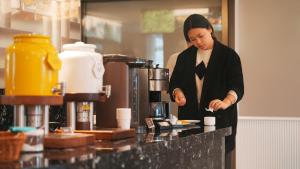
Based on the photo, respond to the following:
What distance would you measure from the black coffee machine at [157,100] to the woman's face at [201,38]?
0.71 meters

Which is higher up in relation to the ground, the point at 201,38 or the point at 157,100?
the point at 201,38

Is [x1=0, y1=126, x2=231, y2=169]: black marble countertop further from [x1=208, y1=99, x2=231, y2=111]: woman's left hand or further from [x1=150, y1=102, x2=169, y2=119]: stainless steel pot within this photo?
[x1=208, y1=99, x2=231, y2=111]: woman's left hand

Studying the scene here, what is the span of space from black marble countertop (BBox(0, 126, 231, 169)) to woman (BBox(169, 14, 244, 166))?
24.4 inches

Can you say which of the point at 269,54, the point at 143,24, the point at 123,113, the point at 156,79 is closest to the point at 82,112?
the point at 123,113

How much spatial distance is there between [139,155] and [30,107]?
306 millimetres

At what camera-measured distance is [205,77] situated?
263 cm

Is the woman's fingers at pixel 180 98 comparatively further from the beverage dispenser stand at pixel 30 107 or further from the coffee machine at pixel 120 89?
the beverage dispenser stand at pixel 30 107

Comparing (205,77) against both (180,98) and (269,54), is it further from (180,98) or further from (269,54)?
(269,54)

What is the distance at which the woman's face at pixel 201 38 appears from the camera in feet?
8.79

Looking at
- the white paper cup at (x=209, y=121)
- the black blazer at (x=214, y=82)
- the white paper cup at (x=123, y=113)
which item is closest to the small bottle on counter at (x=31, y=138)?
the white paper cup at (x=123, y=113)

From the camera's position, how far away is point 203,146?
5.81 feet

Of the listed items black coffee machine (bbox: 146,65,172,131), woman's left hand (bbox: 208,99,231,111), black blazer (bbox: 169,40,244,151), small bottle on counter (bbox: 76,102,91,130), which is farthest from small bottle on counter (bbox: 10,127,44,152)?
black blazer (bbox: 169,40,244,151)

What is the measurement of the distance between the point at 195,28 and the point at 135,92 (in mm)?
1038

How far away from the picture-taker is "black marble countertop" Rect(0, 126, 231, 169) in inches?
37.4
